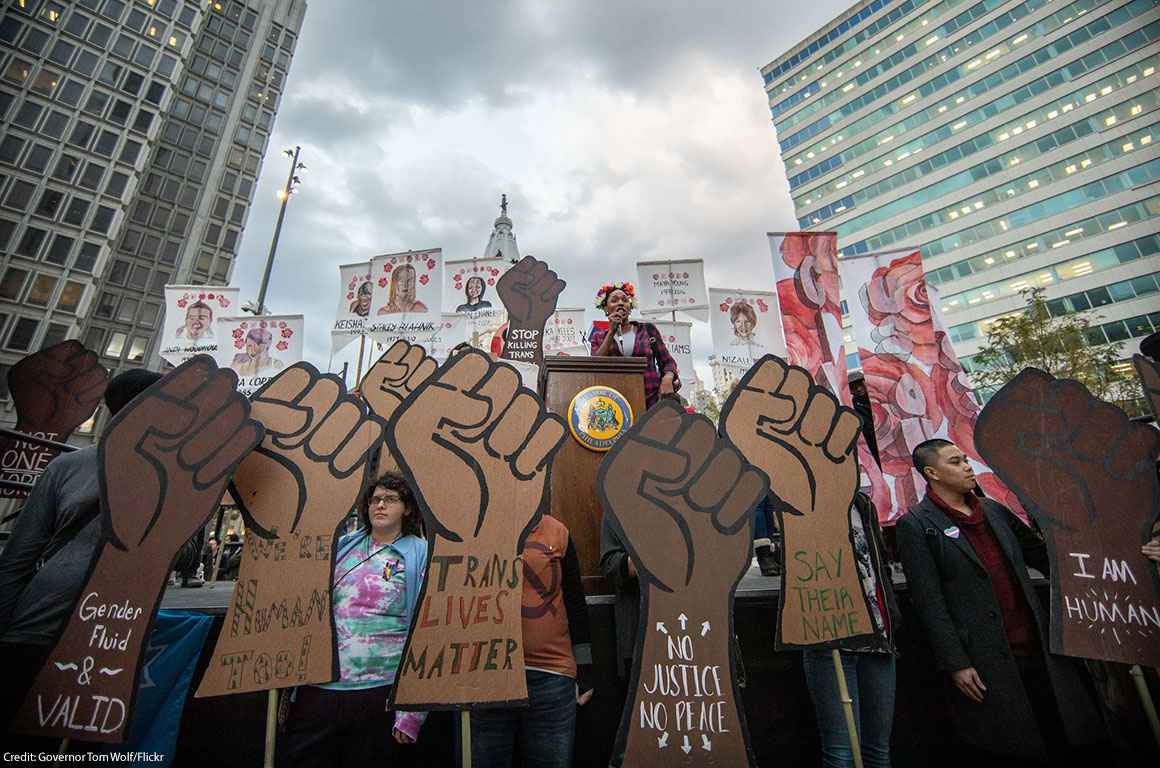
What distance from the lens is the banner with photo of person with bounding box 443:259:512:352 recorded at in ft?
26.2

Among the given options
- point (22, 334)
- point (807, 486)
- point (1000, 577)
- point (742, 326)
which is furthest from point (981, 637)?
point (22, 334)

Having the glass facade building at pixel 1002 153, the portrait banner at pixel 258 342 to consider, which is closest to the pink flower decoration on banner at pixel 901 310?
the portrait banner at pixel 258 342

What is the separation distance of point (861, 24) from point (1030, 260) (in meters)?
29.8

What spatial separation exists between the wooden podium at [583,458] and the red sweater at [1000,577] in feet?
6.07

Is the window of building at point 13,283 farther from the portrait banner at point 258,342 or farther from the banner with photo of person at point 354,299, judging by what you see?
the banner with photo of person at point 354,299

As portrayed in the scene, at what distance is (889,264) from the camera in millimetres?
5578

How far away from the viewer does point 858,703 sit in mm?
2174

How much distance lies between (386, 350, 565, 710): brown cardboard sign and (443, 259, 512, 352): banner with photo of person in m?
6.24

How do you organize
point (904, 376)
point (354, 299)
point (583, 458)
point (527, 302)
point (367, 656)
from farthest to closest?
point (354, 299) < point (904, 376) < point (527, 302) < point (583, 458) < point (367, 656)

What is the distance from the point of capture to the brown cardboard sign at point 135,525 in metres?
1.39

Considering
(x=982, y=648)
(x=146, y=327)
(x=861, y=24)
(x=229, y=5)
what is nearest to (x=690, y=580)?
(x=982, y=648)

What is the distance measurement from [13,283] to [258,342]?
32381 mm

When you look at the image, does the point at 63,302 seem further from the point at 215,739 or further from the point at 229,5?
the point at 215,739

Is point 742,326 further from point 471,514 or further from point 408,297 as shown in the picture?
point 471,514
